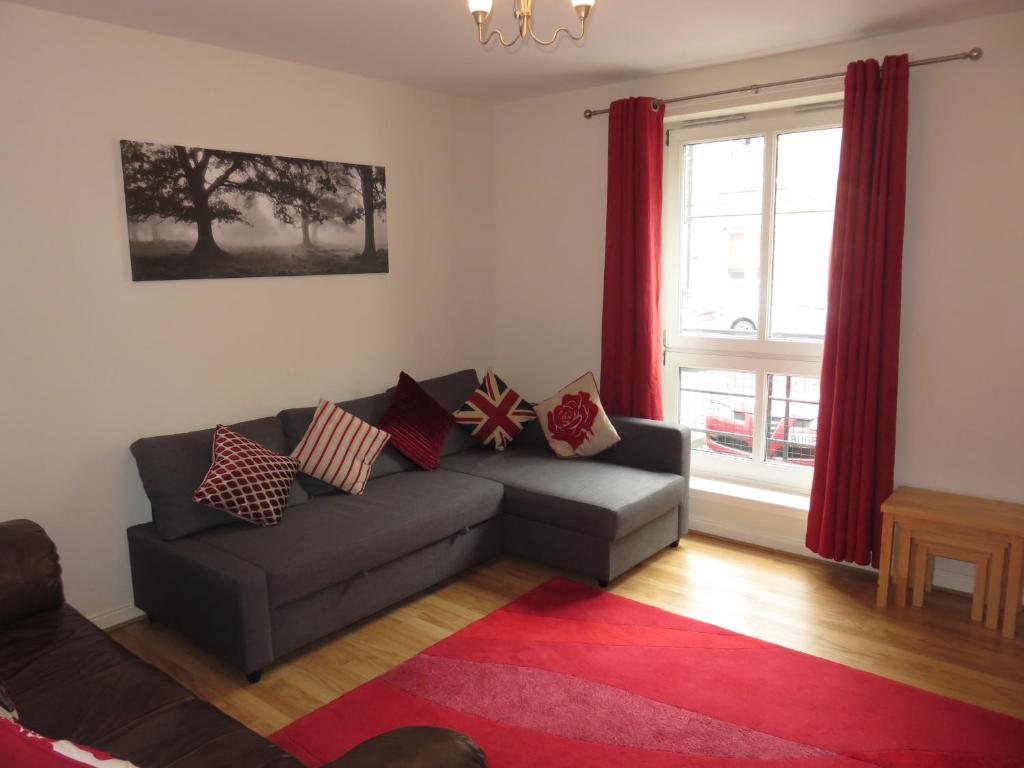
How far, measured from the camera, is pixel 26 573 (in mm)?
2434

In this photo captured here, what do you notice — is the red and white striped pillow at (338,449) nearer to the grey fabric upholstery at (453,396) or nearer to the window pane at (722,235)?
the grey fabric upholstery at (453,396)

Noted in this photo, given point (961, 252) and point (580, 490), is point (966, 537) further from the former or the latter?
point (580, 490)

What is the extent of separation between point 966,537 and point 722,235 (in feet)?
6.72

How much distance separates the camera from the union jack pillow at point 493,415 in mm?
4434

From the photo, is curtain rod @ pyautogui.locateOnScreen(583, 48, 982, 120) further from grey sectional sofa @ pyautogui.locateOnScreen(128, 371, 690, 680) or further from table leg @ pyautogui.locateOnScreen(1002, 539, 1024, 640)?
table leg @ pyautogui.locateOnScreen(1002, 539, 1024, 640)

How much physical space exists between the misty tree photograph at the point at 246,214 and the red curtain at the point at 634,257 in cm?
138

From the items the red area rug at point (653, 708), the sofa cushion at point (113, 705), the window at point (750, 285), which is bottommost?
the red area rug at point (653, 708)

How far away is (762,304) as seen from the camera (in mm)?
4164

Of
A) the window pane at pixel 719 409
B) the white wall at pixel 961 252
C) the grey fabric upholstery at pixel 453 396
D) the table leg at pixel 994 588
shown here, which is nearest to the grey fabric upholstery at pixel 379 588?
the grey fabric upholstery at pixel 453 396

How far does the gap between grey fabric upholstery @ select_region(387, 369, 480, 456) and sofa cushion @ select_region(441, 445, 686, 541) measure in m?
0.13

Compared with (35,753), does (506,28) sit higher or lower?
higher

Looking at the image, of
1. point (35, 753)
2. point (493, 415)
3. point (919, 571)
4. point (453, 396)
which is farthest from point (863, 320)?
point (35, 753)

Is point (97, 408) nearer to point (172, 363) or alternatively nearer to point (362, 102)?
point (172, 363)

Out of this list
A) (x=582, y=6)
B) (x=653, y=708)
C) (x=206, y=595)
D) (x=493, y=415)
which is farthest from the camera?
(x=493, y=415)
